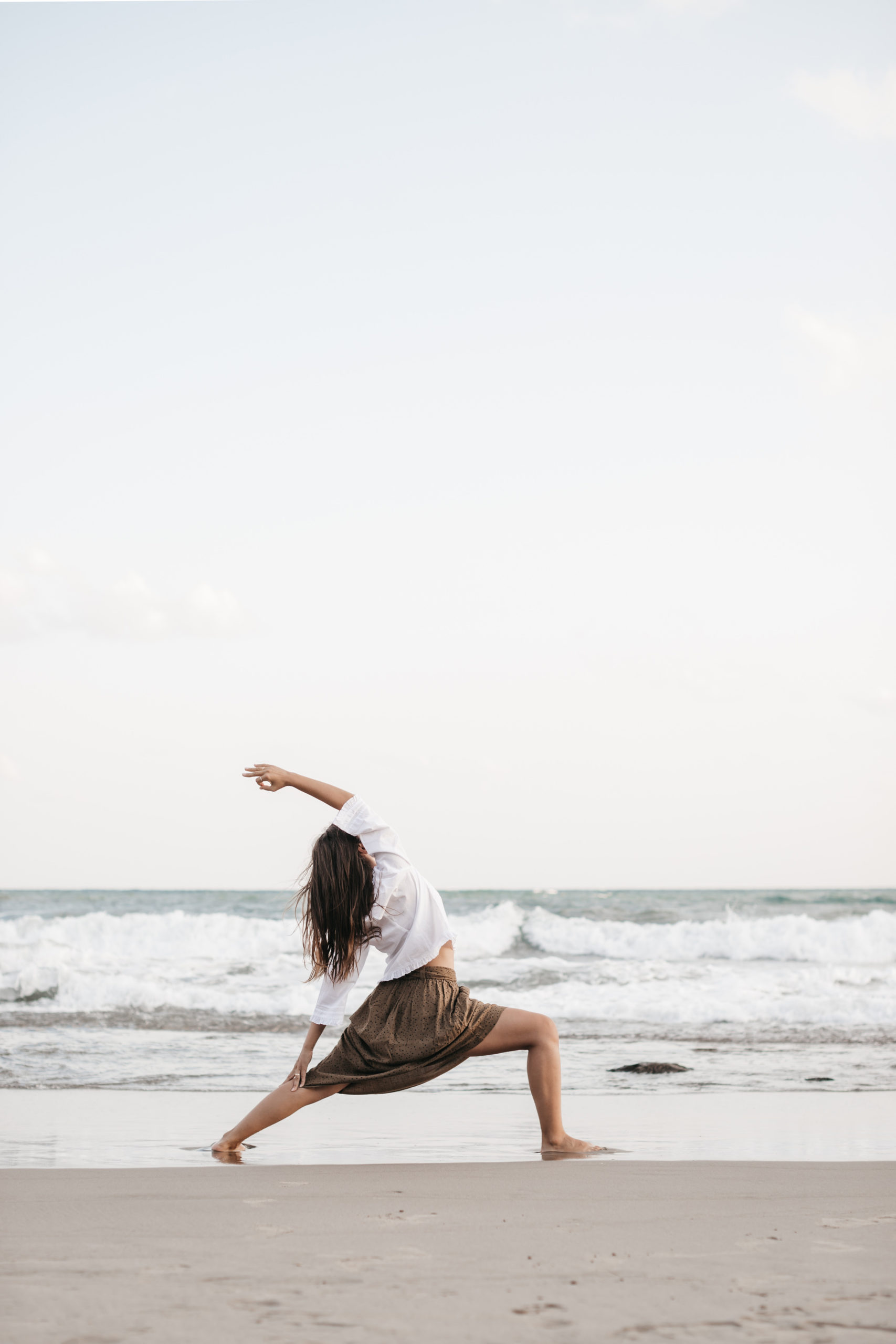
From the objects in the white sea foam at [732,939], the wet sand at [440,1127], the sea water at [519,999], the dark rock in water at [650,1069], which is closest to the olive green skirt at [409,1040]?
the wet sand at [440,1127]

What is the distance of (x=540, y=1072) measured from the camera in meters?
4.44

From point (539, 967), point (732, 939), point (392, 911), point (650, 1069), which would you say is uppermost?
point (392, 911)

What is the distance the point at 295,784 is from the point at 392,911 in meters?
0.59

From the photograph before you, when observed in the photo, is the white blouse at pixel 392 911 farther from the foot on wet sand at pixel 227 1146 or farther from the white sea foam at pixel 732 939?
the white sea foam at pixel 732 939

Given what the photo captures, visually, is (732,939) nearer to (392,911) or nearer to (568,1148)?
(568,1148)

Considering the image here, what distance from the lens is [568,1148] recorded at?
4527 millimetres

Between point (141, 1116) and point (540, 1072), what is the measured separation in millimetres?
2531

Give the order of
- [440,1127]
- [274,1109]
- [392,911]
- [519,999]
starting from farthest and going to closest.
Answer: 1. [519,999]
2. [440,1127]
3. [274,1109]
4. [392,911]

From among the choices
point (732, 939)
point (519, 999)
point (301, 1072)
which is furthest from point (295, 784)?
point (732, 939)

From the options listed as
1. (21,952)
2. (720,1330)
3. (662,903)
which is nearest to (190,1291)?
(720,1330)

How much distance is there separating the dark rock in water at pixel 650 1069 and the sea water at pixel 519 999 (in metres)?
0.07

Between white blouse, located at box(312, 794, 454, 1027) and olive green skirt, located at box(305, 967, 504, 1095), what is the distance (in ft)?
0.31

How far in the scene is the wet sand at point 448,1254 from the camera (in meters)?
2.31

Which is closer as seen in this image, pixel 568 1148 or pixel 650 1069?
pixel 568 1148
